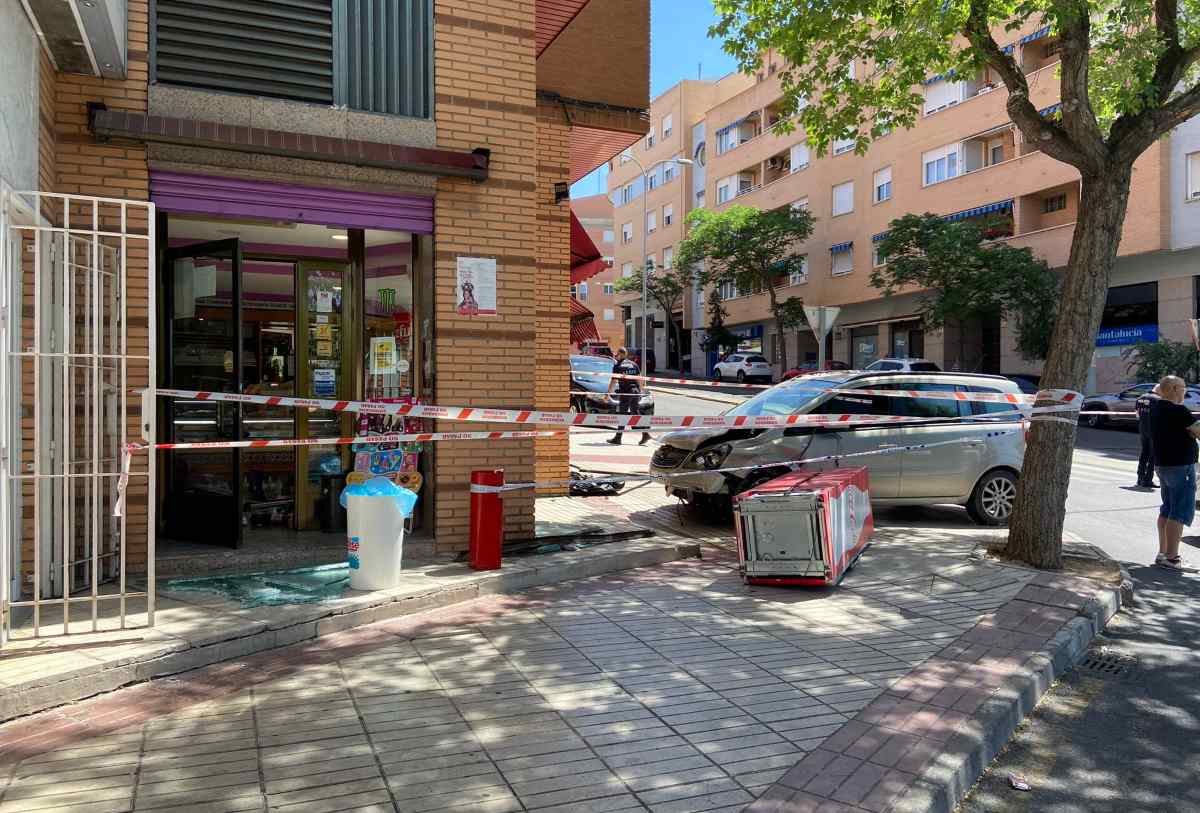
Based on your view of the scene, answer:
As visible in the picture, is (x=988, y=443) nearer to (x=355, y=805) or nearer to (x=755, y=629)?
(x=755, y=629)

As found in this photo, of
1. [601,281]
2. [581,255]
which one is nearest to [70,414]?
[581,255]

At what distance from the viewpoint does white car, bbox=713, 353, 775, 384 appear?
41.8m

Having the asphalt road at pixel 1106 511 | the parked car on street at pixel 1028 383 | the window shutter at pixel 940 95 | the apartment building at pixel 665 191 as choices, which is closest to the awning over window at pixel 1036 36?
the window shutter at pixel 940 95

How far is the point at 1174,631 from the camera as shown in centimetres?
632

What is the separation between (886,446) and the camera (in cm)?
1008

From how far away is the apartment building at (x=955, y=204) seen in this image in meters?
27.2

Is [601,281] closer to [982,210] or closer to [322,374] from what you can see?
[982,210]

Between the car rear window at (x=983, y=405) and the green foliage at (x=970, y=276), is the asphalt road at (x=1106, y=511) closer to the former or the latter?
the car rear window at (x=983, y=405)

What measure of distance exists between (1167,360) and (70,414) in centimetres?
2727

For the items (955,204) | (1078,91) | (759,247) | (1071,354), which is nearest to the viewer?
(1078,91)

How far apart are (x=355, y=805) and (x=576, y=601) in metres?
3.29

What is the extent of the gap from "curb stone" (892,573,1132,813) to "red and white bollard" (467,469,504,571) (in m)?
3.80

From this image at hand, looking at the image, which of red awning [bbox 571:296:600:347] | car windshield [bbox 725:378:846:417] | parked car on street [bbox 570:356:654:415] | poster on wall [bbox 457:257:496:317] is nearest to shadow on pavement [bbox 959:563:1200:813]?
car windshield [bbox 725:378:846:417]

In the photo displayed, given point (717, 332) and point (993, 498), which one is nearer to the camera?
point (993, 498)
